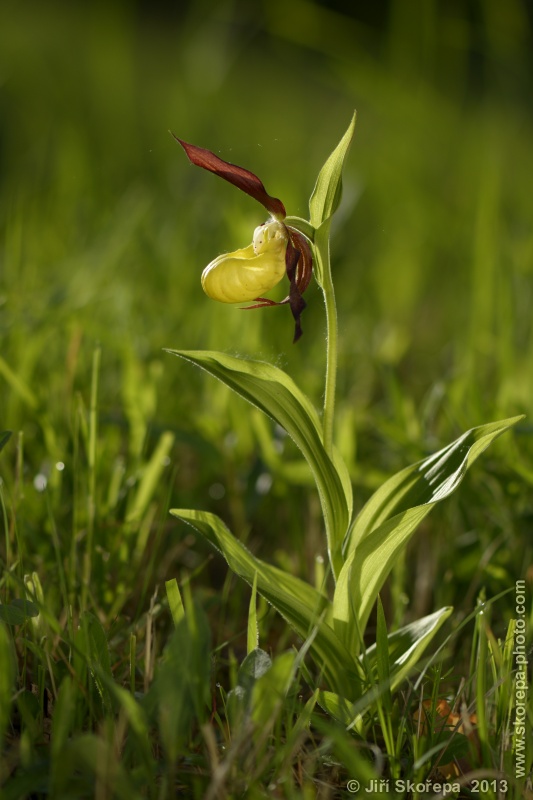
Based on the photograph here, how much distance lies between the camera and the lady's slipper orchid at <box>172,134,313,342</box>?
65cm

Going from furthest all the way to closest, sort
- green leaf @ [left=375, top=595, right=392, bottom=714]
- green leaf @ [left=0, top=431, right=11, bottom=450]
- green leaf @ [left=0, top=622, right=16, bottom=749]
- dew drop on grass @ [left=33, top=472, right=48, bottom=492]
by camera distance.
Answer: dew drop on grass @ [left=33, top=472, right=48, bottom=492]
green leaf @ [left=0, top=431, right=11, bottom=450]
green leaf @ [left=375, top=595, right=392, bottom=714]
green leaf @ [left=0, top=622, right=16, bottom=749]

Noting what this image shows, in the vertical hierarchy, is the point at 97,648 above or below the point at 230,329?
above

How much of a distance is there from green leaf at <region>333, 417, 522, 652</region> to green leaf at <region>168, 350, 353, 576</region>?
0.07 feet

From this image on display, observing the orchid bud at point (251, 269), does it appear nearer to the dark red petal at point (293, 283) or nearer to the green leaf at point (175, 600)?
the dark red petal at point (293, 283)

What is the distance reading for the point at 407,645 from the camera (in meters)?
0.71

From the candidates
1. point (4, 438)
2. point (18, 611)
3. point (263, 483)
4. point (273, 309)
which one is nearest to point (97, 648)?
point (18, 611)

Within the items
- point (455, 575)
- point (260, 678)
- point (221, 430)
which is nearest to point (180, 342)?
point (221, 430)

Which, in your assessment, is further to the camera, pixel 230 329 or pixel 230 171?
pixel 230 329

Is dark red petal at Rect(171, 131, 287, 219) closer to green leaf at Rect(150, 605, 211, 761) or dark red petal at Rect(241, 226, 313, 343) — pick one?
dark red petal at Rect(241, 226, 313, 343)

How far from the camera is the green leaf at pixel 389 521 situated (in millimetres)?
672

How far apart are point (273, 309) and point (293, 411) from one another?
856mm

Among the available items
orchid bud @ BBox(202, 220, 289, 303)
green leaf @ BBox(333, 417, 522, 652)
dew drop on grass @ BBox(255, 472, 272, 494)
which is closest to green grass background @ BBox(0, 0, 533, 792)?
dew drop on grass @ BBox(255, 472, 272, 494)

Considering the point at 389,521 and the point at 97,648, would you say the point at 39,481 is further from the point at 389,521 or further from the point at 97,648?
the point at 389,521

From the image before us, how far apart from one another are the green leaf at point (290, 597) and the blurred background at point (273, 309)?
156mm
